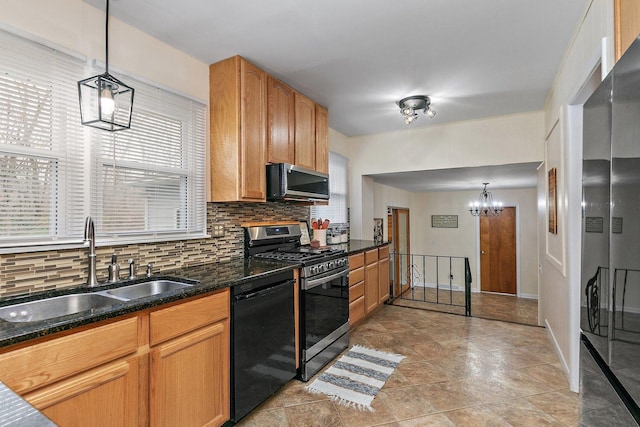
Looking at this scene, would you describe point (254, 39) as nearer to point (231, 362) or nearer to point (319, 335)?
point (231, 362)

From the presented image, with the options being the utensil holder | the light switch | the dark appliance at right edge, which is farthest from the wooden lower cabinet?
the utensil holder

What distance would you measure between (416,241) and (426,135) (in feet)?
14.3

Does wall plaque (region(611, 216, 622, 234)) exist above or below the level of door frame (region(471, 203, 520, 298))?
above

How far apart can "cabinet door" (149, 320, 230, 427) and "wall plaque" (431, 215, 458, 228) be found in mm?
6970

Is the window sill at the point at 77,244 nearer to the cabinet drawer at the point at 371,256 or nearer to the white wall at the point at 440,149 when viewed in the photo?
the cabinet drawer at the point at 371,256

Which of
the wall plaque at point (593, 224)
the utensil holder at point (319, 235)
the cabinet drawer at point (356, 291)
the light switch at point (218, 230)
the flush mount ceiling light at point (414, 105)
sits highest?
the flush mount ceiling light at point (414, 105)

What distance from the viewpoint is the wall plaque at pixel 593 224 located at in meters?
0.91

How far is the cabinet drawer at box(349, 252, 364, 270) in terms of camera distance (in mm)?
3336

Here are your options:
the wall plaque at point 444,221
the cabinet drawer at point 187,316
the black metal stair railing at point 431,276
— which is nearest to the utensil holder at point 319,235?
the cabinet drawer at point 187,316

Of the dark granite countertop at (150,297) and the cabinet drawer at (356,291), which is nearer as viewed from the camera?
the dark granite countertop at (150,297)

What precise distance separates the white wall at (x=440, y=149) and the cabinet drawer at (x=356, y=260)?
1.12 metres

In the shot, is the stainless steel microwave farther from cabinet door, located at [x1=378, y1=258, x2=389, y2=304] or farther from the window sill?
cabinet door, located at [x1=378, y1=258, x2=389, y2=304]

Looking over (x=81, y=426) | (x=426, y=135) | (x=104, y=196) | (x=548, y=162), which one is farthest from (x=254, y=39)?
(x=548, y=162)

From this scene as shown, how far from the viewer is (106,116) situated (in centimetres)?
162
